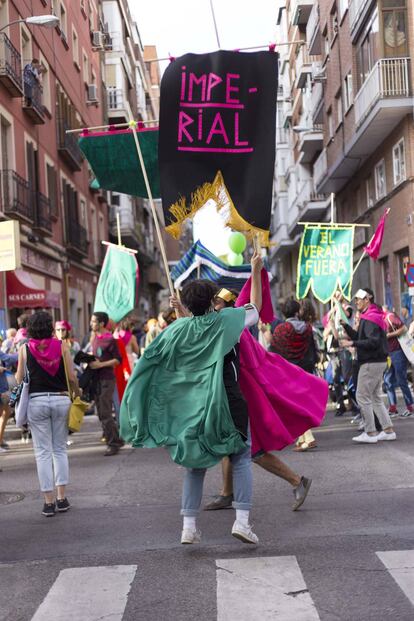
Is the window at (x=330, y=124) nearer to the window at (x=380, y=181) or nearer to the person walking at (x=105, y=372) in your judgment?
the window at (x=380, y=181)

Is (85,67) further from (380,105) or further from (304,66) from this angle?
(380,105)

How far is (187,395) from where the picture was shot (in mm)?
→ 5820

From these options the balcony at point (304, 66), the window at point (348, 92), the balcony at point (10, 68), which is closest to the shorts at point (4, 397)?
the balcony at point (10, 68)

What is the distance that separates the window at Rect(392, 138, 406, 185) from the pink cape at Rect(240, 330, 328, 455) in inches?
656

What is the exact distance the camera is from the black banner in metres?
7.40

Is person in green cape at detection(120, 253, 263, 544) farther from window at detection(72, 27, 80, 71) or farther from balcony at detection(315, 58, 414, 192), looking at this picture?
window at detection(72, 27, 80, 71)

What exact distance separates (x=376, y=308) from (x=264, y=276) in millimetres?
4501

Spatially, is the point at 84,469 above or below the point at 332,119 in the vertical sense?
below

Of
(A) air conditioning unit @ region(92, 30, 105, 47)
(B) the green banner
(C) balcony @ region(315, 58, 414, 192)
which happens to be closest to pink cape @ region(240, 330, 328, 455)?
(B) the green banner

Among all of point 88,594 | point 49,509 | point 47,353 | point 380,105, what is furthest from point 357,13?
point 88,594

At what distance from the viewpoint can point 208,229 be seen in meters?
15.4

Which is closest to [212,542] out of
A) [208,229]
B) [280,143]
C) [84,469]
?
[84,469]

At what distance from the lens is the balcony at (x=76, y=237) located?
29736 millimetres

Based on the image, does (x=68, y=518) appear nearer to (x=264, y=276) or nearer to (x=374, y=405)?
(x=264, y=276)
